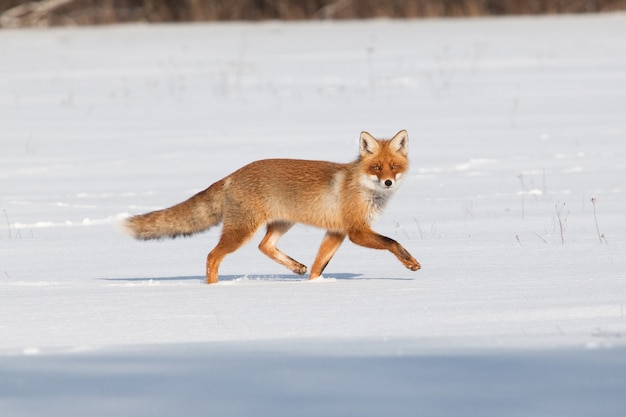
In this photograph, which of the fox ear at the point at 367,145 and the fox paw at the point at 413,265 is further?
the fox ear at the point at 367,145

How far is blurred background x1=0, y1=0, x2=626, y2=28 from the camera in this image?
30.1m

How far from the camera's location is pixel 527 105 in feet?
55.9

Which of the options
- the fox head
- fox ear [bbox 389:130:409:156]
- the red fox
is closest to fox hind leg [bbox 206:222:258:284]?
the red fox

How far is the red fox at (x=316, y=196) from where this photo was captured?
23.5 feet

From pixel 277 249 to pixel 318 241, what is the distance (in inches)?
61.6

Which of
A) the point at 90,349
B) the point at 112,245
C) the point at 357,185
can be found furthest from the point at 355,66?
the point at 90,349

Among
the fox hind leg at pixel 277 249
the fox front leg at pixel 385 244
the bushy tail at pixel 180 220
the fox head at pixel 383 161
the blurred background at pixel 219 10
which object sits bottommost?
the blurred background at pixel 219 10

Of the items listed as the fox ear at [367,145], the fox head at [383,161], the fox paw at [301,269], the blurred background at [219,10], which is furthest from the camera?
the blurred background at [219,10]

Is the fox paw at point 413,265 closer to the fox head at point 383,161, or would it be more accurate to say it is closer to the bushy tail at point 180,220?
the fox head at point 383,161

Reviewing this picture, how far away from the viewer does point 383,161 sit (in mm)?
7223

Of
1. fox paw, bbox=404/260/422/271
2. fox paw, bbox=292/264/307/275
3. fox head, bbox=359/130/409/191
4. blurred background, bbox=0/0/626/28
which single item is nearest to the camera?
fox paw, bbox=404/260/422/271

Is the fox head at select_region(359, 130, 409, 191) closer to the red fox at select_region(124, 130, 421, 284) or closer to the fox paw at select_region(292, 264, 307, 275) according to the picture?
the red fox at select_region(124, 130, 421, 284)

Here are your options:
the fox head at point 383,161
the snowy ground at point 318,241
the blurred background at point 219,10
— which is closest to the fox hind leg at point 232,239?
the snowy ground at point 318,241

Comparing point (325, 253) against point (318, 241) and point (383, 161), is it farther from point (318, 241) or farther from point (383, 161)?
point (318, 241)
